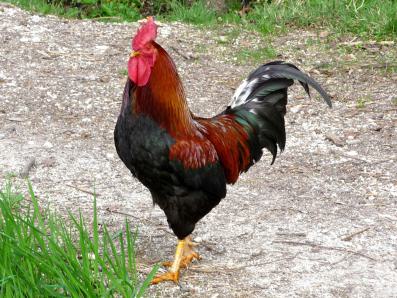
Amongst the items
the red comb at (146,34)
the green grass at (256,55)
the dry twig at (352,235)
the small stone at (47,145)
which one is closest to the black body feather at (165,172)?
the red comb at (146,34)

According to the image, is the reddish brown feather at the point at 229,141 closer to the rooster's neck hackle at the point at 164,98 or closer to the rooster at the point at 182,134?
the rooster at the point at 182,134

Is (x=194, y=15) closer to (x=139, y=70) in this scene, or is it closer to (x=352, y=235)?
(x=352, y=235)

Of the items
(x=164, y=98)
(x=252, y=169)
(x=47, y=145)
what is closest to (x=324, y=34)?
(x=252, y=169)

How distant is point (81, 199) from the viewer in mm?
4898

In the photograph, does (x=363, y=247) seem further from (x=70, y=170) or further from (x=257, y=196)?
(x=70, y=170)

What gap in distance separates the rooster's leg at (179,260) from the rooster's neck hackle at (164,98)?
735mm

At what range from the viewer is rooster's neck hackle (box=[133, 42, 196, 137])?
3.75 m

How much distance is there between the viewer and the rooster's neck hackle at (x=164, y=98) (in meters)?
3.75

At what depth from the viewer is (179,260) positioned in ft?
13.7

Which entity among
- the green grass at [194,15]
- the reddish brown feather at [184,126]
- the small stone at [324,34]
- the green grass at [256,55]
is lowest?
the green grass at [256,55]

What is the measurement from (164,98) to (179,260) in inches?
38.4

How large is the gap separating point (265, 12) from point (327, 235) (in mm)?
4239

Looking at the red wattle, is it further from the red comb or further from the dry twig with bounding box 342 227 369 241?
the dry twig with bounding box 342 227 369 241

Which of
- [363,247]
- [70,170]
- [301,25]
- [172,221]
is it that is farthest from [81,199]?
[301,25]
